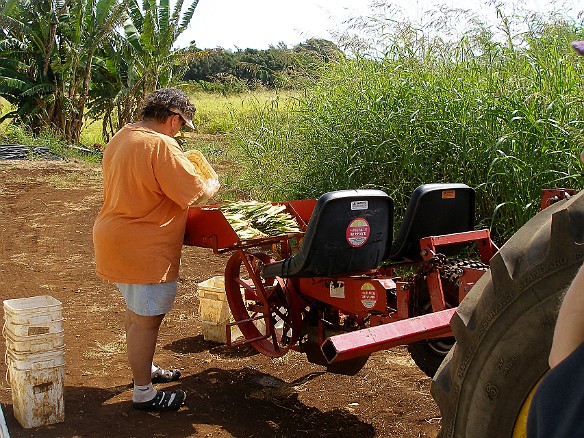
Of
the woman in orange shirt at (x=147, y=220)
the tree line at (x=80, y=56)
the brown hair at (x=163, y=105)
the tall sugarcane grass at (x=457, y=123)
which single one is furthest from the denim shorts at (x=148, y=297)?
the tree line at (x=80, y=56)

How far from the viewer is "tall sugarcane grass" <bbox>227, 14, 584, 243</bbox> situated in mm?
5805

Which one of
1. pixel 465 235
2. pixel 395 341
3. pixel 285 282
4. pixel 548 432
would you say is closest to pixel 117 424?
pixel 285 282

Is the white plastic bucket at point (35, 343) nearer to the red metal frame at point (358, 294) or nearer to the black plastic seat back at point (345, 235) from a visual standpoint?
the red metal frame at point (358, 294)

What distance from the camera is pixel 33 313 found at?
14.1 ft

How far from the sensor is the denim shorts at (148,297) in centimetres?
459

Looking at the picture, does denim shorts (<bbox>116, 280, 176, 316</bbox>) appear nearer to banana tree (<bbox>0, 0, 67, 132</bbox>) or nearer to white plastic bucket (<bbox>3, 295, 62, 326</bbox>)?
white plastic bucket (<bbox>3, 295, 62, 326</bbox>)

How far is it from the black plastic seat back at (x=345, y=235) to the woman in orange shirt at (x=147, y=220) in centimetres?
77

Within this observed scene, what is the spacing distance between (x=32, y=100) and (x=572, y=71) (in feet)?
55.2

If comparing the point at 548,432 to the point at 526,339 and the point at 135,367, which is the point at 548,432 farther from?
the point at 135,367

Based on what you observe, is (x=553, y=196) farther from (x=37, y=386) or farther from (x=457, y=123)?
(x=37, y=386)

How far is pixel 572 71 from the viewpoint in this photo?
239 inches

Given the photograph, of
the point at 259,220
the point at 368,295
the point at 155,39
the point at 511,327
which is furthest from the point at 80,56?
the point at 511,327

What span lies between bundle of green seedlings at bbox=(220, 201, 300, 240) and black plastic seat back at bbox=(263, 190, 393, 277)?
1.47 feet

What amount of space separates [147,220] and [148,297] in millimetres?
462
